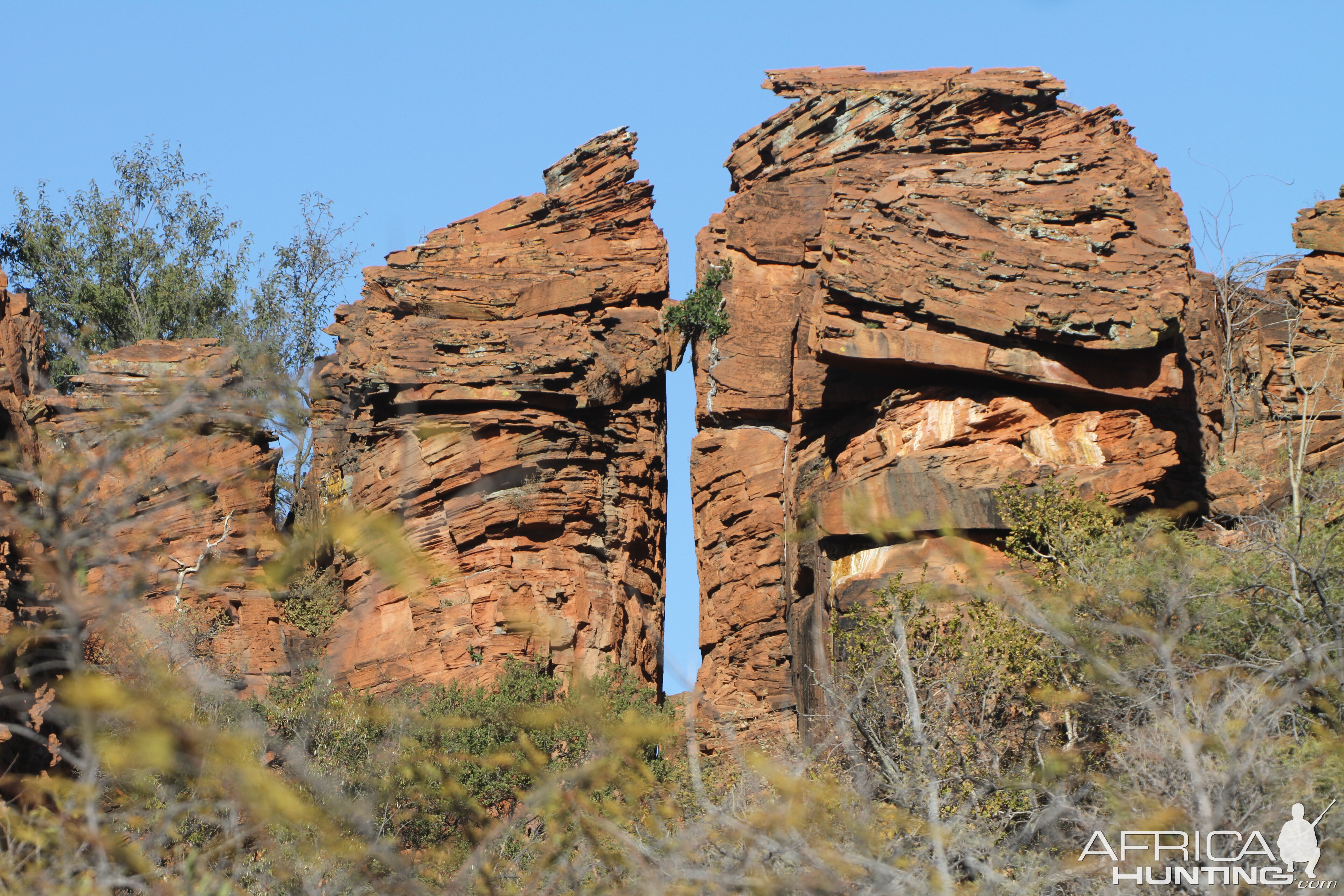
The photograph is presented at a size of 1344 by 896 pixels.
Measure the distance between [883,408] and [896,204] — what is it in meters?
3.42

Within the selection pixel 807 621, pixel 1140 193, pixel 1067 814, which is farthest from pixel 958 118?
pixel 1067 814

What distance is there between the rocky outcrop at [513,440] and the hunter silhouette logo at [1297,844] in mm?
14739

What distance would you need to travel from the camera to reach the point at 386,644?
78.8ft

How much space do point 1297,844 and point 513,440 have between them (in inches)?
656

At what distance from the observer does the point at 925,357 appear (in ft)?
70.7

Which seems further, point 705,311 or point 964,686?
point 705,311

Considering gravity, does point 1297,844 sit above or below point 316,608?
below

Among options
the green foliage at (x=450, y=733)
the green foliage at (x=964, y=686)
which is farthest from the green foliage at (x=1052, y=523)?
the green foliage at (x=450, y=733)

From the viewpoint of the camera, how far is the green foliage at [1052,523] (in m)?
18.5

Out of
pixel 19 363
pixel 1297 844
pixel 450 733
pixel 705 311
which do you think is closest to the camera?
pixel 1297 844

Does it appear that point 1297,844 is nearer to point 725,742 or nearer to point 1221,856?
point 1221,856

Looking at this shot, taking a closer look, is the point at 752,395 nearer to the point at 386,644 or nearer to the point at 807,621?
the point at 807,621

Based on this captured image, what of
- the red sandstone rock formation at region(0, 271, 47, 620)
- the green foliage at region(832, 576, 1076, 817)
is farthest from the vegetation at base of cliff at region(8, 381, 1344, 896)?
the red sandstone rock formation at region(0, 271, 47, 620)

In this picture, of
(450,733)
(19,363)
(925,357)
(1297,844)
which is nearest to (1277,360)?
(925,357)
